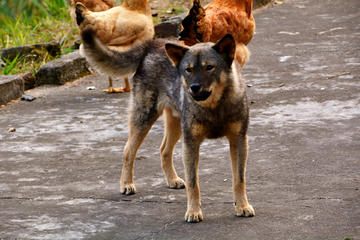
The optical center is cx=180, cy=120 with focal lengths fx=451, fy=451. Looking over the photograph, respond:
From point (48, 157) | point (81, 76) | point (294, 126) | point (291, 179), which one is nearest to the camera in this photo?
point (291, 179)

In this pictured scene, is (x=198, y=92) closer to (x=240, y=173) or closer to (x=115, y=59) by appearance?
(x=240, y=173)

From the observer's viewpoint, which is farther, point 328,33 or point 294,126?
point 328,33

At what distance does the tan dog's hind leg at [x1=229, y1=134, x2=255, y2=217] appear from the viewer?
3988mm

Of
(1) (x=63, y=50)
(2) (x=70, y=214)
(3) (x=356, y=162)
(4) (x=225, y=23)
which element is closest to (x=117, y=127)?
(4) (x=225, y=23)

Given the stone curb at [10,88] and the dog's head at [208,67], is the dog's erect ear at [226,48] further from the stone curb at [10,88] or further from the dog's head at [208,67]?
the stone curb at [10,88]

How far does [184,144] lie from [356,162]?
2.17 m

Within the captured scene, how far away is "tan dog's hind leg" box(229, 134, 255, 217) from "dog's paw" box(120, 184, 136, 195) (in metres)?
1.19

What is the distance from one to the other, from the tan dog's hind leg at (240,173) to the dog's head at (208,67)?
1.39 feet

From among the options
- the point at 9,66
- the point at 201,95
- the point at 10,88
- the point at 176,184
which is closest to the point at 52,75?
the point at 9,66

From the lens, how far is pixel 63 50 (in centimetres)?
1188

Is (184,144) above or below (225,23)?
below

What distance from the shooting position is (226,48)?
12.5 feet

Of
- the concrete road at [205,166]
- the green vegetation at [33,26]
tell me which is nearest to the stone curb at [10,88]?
the concrete road at [205,166]

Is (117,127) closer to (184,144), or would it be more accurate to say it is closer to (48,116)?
(48,116)
